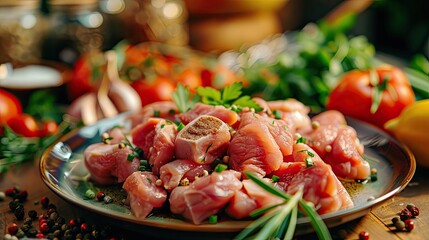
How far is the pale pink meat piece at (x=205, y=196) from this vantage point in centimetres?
161

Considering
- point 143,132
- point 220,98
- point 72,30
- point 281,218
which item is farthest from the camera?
point 72,30

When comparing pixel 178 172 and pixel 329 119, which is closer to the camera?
pixel 178 172

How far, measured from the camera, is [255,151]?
1743 millimetres

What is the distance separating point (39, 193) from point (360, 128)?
48.4 inches

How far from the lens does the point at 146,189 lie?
5.57ft

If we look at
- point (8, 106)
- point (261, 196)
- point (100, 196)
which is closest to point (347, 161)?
point (261, 196)

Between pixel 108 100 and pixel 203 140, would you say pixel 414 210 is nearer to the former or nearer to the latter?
pixel 203 140

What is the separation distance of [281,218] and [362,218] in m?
0.45

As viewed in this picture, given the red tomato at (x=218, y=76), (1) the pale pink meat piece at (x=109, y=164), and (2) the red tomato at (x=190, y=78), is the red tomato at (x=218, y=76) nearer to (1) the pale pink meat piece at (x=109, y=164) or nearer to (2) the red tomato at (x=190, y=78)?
(2) the red tomato at (x=190, y=78)

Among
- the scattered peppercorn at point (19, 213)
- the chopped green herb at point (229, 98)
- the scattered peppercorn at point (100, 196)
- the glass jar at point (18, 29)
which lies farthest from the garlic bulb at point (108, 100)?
the scattered peppercorn at point (100, 196)

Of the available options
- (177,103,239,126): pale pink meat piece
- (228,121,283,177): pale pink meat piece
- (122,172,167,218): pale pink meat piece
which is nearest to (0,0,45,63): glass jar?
(177,103,239,126): pale pink meat piece

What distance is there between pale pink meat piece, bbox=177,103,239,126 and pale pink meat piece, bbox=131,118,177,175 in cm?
7

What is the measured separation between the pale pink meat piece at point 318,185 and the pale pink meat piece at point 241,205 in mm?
121

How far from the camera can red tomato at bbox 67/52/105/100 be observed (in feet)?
10.0
